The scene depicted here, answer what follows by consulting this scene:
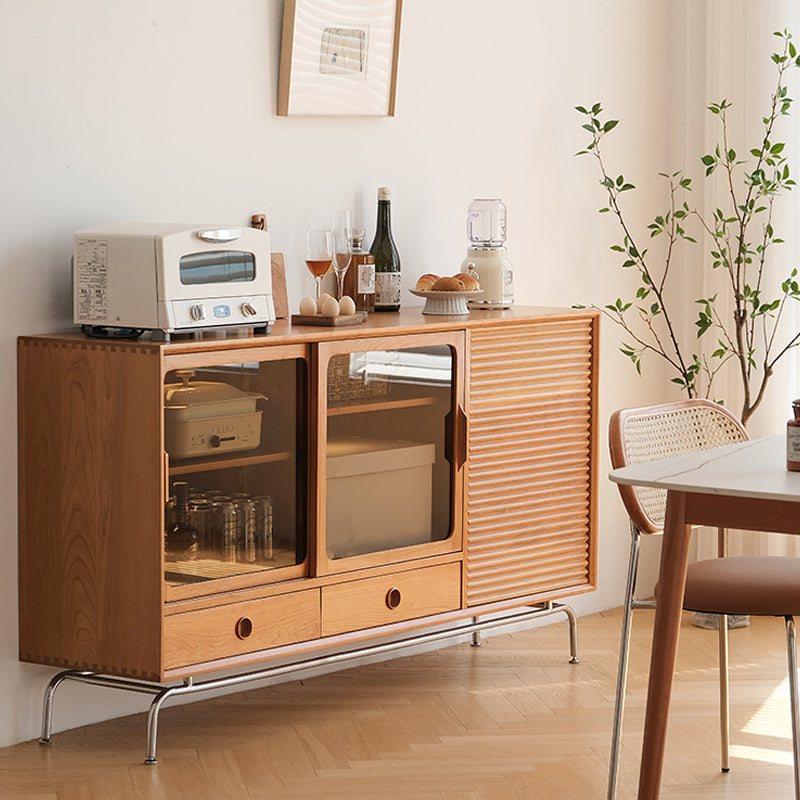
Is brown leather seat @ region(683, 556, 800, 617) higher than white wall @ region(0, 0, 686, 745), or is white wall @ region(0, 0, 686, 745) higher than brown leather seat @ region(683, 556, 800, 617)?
white wall @ region(0, 0, 686, 745)

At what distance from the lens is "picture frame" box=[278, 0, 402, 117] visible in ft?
13.1

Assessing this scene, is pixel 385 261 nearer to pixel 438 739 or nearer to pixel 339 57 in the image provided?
pixel 339 57

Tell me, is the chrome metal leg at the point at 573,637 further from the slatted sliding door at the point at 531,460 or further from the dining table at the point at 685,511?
the dining table at the point at 685,511

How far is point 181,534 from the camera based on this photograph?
3.42m

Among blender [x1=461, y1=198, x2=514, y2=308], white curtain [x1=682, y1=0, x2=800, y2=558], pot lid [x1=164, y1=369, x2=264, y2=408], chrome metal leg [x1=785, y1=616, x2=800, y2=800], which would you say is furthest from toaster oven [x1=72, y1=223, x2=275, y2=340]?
white curtain [x1=682, y1=0, x2=800, y2=558]

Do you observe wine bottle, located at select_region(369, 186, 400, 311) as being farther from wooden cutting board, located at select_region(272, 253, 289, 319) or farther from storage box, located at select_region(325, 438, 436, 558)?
storage box, located at select_region(325, 438, 436, 558)

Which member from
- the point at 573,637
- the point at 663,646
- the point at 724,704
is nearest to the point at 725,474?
the point at 663,646

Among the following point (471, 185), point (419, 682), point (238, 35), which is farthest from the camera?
point (471, 185)

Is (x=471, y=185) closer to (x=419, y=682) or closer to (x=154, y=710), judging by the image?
(x=419, y=682)

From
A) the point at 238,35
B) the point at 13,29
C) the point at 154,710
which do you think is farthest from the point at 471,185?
the point at 154,710

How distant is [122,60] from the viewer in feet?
12.0

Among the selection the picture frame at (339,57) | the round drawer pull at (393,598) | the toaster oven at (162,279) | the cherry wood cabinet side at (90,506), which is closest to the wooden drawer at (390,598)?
the round drawer pull at (393,598)

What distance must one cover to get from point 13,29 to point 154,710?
1.64m

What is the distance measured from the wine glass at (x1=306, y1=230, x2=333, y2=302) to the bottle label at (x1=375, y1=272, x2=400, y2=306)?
219mm
